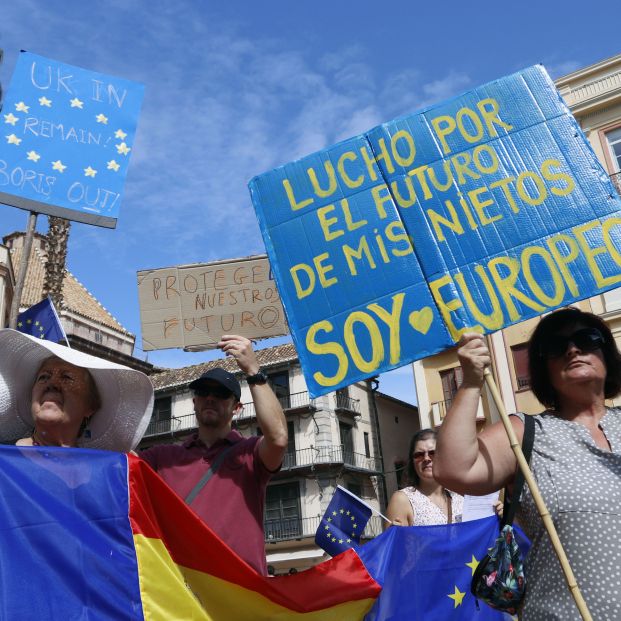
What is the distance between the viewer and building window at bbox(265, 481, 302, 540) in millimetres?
33531

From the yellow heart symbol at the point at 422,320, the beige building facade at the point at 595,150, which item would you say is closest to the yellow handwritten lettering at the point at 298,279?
the yellow heart symbol at the point at 422,320

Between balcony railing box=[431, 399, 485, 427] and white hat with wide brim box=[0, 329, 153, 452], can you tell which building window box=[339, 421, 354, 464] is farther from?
white hat with wide brim box=[0, 329, 153, 452]

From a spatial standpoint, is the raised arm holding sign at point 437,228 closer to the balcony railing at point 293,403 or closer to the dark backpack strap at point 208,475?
the dark backpack strap at point 208,475

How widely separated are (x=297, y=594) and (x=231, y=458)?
0.73 meters

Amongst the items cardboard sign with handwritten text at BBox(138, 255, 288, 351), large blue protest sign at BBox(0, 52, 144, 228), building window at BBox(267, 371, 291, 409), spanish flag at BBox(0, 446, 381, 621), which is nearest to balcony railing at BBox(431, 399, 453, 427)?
building window at BBox(267, 371, 291, 409)

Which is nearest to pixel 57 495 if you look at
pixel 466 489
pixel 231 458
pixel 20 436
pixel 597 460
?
pixel 20 436

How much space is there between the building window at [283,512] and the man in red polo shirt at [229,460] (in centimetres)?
3069

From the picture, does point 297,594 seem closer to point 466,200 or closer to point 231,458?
point 231,458

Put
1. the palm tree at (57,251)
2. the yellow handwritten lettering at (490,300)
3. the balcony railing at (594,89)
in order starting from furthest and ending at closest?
the palm tree at (57,251)
the balcony railing at (594,89)
the yellow handwritten lettering at (490,300)

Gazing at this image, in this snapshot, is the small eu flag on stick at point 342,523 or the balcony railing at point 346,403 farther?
the balcony railing at point 346,403

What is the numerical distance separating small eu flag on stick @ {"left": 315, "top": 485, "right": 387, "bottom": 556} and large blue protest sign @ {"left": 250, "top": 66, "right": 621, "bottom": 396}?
2628 mm

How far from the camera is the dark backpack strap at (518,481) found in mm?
2277

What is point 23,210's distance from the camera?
4383mm

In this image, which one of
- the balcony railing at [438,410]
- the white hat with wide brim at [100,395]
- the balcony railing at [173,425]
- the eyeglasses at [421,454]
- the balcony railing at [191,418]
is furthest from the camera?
the balcony railing at [173,425]
